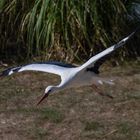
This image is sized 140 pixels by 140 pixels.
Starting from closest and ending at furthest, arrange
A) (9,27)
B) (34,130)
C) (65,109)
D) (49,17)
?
(34,130) → (65,109) → (49,17) → (9,27)

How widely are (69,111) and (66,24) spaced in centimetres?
169

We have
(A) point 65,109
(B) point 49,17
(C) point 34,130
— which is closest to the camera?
(C) point 34,130

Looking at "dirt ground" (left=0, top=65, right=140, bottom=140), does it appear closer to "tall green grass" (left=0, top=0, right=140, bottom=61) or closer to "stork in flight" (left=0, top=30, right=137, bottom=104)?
A: "tall green grass" (left=0, top=0, right=140, bottom=61)

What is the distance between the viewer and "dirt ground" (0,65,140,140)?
5480mm

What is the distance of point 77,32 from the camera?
7.54m

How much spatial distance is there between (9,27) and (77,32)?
935 millimetres

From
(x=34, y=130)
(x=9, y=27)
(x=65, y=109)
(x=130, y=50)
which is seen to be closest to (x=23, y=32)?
(x=9, y=27)

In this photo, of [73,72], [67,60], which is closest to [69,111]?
[73,72]

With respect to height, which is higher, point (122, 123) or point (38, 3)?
point (38, 3)

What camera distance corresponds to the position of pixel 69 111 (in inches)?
238

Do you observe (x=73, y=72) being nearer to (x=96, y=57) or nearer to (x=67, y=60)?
(x=96, y=57)

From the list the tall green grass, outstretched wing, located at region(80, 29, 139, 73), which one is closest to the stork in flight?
outstretched wing, located at region(80, 29, 139, 73)

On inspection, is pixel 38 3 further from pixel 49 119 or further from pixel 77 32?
pixel 49 119

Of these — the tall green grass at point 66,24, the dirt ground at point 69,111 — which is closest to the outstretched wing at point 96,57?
the dirt ground at point 69,111
